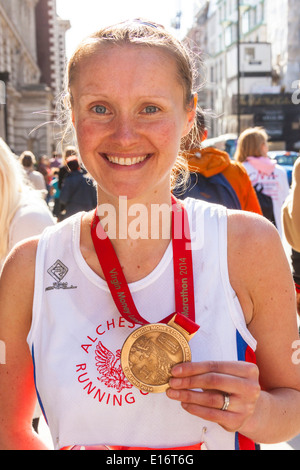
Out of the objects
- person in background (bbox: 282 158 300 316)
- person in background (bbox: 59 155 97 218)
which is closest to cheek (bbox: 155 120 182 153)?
person in background (bbox: 282 158 300 316)

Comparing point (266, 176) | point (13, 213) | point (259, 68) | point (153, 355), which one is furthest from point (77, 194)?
point (259, 68)

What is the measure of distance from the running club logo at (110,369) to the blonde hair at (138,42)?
730 millimetres

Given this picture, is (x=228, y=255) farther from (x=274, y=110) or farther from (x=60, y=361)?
(x=274, y=110)

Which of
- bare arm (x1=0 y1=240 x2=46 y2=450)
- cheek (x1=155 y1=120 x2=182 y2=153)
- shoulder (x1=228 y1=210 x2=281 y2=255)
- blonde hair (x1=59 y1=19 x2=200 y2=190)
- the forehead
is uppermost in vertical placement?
blonde hair (x1=59 y1=19 x2=200 y2=190)

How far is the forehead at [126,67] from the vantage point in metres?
1.54

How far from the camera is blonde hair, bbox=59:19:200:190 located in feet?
5.18

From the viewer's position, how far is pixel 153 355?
142cm

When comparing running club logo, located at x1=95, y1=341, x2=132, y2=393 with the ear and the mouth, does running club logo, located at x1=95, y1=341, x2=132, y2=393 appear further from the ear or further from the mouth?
the ear

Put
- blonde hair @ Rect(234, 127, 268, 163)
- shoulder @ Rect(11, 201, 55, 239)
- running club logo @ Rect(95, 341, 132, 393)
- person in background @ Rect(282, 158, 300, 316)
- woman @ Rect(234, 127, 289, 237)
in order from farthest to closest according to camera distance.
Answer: blonde hair @ Rect(234, 127, 268, 163), woman @ Rect(234, 127, 289, 237), person in background @ Rect(282, 158, 300, 316), shoulder @ Rect(11, 201, 55, 239), running club logo @ Rect(95, 341, 132, 393)

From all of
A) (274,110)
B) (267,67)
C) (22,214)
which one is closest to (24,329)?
(22,214)

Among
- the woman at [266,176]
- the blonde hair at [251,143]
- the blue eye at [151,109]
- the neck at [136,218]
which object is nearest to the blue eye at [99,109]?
the blue eye at [151,109]

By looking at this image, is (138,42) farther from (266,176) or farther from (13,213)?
(266,176)

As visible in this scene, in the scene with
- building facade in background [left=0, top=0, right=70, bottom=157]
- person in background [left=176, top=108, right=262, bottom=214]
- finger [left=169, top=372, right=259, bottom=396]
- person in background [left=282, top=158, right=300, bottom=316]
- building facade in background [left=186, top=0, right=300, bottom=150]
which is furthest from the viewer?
building facade in background [left=186, top=0, right=300, bottom=150]
